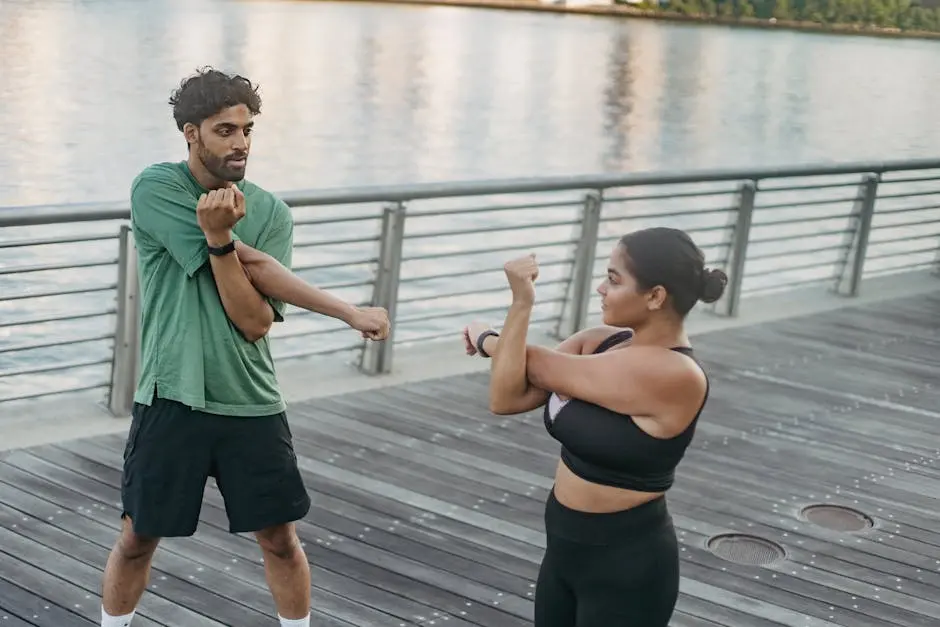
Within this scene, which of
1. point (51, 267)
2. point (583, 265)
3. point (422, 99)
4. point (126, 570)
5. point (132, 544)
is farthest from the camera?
point (422, 99)

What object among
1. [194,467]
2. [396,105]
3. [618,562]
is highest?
[618,562]

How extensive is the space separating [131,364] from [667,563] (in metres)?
4.25

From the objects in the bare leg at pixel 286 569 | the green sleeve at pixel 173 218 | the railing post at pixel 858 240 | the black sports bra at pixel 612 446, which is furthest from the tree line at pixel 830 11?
the black sports bra at pixel 612 446

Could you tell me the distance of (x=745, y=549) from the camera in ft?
20.3

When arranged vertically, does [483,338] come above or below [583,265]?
above

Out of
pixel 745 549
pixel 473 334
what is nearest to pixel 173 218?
pixel 473 334

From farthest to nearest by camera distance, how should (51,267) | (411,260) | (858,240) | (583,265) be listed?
(411,260) < (858,240) < (583,265) < (51,267)

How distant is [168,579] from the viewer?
5379 millimetres

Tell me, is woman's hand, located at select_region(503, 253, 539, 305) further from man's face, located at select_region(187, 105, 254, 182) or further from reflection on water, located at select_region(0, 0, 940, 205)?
reflection on water, located at select_region(0, 0, 940, 205)

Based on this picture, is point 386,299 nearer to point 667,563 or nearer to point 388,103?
point 667,563

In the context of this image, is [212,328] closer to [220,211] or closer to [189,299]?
[189,299]

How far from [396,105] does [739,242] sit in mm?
58640

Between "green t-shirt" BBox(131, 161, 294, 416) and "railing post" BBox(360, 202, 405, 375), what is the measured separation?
390 centimetres

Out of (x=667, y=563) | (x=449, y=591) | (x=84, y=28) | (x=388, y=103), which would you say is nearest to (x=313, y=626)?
(x=449, y=591)
